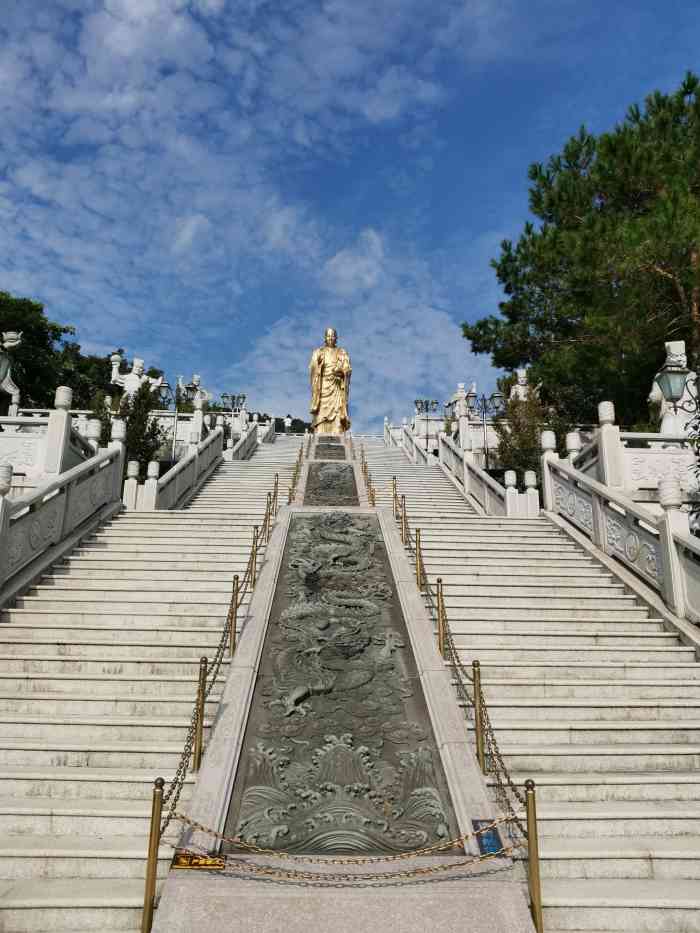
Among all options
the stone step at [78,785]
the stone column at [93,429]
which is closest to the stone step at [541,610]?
the stone step at [78,785]

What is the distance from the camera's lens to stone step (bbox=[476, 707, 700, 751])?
5.62 metres

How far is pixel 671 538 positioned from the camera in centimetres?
837

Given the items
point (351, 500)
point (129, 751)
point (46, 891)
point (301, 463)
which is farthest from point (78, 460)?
point (46, 891)

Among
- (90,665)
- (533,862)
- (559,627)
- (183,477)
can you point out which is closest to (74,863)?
(90,665)

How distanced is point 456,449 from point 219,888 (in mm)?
15845

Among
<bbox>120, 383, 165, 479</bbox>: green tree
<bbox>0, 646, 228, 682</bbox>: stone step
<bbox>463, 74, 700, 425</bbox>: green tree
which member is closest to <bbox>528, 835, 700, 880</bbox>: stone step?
<bbox>0, 646, 228, 682</bbox>: stone step

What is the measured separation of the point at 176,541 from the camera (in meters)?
10.4

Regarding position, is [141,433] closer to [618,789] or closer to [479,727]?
[479,727]

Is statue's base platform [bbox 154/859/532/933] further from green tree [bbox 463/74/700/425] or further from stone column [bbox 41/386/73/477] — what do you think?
green tree [bbox 463/74/700/425]

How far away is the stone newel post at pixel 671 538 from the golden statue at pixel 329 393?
1799cm

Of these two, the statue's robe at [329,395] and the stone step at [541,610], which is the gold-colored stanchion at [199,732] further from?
the statue's robe at [329,395]

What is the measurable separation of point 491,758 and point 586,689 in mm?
1876

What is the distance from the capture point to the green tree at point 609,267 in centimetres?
1491

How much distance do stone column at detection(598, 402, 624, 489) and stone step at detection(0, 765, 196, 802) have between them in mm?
9704
